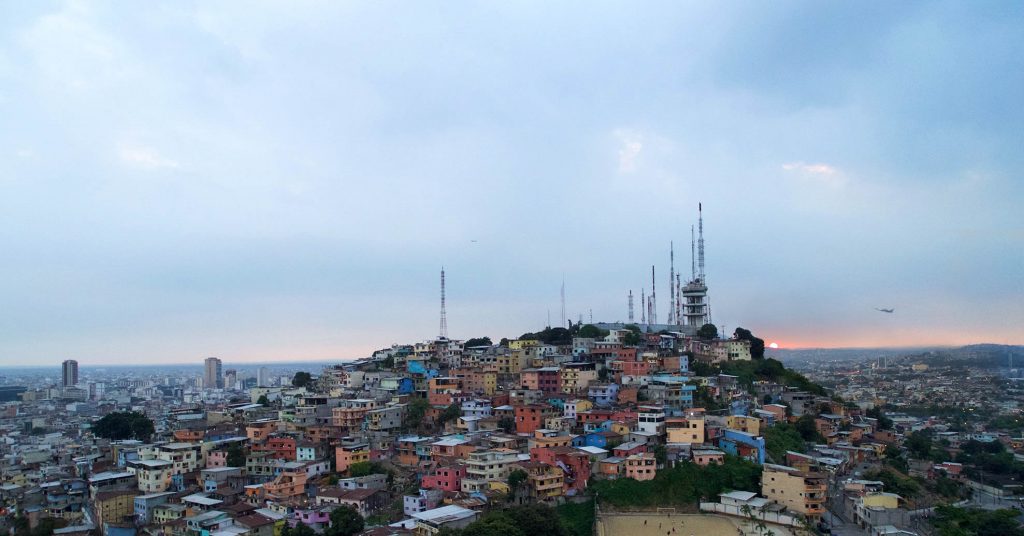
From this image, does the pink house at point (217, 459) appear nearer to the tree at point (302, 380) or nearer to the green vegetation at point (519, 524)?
the green vegetation at point (519, 524)

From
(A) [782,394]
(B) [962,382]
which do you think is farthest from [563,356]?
(B) [962,382]

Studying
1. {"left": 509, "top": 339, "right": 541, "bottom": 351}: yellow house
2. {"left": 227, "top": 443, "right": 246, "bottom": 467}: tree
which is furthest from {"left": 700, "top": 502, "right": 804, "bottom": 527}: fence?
{"left": 509, "top": 339, "right": 541, "bottom": 351}: yellow house

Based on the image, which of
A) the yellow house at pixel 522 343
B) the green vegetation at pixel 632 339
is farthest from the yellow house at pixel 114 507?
the green vegetation at pixel 632 339

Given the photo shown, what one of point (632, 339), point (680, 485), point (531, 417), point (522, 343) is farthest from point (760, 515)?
point (522, 343)

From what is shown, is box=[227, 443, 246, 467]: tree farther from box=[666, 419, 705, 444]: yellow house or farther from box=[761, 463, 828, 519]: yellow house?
box=[761, 463, 828, 519]: yellow house

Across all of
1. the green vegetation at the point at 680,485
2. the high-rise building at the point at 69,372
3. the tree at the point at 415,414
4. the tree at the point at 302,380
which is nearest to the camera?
the green vegetation at the point at 680,485

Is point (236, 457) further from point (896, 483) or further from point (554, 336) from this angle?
point (896, 483)

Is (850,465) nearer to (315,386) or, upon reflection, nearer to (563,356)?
(563,356)
